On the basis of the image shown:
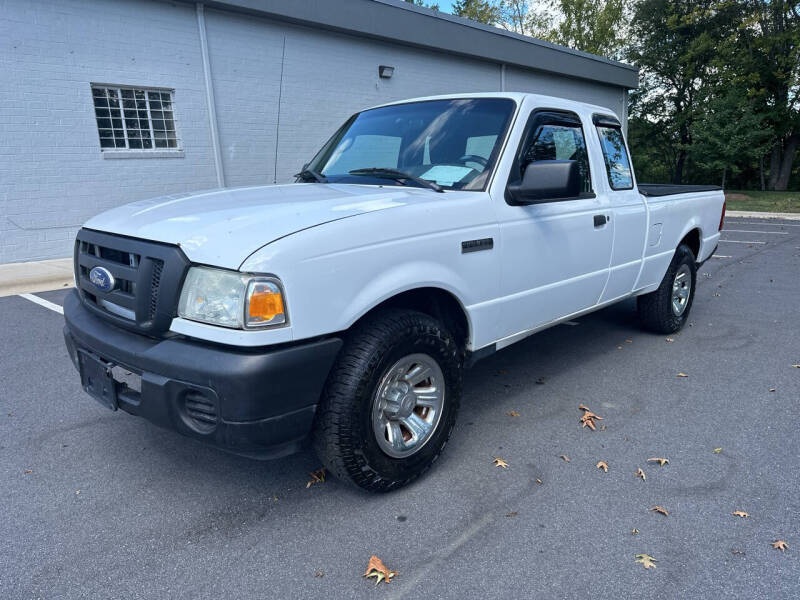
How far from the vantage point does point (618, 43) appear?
1262 inches

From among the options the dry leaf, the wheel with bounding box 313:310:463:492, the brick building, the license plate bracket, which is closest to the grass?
the brick building

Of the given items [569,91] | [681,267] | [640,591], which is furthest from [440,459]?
[569,91]

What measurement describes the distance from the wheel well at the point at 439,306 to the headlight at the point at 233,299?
67 cm

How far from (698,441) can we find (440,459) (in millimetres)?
1512

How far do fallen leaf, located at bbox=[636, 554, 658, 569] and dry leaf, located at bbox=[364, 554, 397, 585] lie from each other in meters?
1.00

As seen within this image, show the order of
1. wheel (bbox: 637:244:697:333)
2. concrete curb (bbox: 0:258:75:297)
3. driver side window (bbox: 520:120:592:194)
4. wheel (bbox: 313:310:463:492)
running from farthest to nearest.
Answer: concrete curb (bbox: 0:258:75:297) → wheel (bbox: 637:244:697:333) → driver side window (bbox: 520:120:592:194) → wheel (bbox: 313:310:463:492)

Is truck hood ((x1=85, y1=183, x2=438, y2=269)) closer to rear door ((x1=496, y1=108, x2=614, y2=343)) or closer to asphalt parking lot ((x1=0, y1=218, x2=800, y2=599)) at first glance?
rear door ((x1=496, y1=108, x2=614, y2=343))

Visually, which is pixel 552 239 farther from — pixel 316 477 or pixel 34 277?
pixel 34 277

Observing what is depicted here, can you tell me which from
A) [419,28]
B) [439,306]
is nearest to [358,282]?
[439,306]

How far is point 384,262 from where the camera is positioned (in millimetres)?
2516

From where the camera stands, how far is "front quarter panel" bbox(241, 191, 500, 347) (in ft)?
7.26

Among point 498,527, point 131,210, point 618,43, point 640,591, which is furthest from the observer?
point 618,43

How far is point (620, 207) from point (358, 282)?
2.58 meters

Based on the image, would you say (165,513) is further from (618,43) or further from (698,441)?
(618,43)
